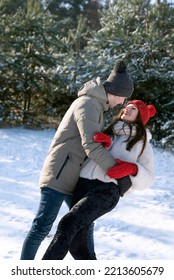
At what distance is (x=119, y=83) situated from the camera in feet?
10.0

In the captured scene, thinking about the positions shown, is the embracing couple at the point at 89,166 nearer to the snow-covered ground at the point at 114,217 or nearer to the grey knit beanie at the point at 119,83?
the grey knit beanie at the point at 119,83

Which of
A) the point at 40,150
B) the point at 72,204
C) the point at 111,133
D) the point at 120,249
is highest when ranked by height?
the point at 111,133

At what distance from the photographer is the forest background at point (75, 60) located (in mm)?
12159

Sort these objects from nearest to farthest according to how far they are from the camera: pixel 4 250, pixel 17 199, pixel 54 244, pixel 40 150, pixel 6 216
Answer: pixel 54 244 < pixel 4 250 < pixel 6 216 < pixel 17 199 < pixel 40 150

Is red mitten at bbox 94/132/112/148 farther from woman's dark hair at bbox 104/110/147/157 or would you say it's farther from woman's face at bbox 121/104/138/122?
woman's face at bbox 121/104/138/122

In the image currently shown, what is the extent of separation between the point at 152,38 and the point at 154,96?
6.03 ft

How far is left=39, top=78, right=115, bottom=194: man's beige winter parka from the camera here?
9.32ft

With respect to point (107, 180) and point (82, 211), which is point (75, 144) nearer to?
point (107, 180)

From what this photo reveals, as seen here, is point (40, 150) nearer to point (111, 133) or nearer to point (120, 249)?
point (120, 249)

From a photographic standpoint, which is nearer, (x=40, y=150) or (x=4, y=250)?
(x=4, y=250)

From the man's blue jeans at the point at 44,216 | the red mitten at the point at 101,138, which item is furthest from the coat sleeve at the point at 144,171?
the man's blue jeans at the point at 44,216

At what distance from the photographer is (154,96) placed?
1212cm

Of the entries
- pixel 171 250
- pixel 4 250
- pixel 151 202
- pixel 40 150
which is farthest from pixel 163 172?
pixel 4 250

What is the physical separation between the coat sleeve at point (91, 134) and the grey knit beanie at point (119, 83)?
270 mm
